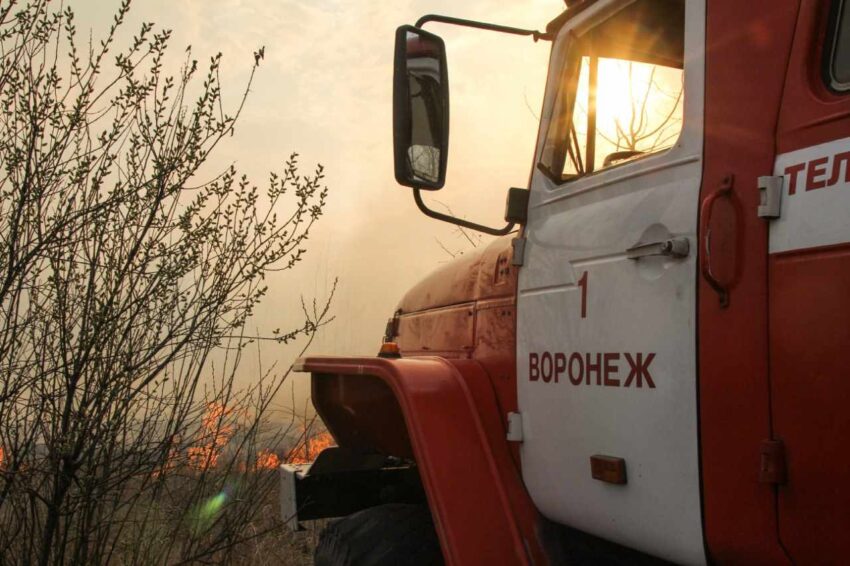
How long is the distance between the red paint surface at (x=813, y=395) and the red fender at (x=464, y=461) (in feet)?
3.09

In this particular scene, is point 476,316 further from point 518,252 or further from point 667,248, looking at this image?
point 667,248

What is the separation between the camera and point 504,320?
279 cm

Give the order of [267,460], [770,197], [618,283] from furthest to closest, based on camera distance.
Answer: [267,460], [618,283], [770,197]

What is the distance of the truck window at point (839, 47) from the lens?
69.1 inches

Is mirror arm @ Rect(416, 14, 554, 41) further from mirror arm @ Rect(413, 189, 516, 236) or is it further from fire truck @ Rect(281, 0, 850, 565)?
mirror arm @ Rect(413, 189, 516, 236)

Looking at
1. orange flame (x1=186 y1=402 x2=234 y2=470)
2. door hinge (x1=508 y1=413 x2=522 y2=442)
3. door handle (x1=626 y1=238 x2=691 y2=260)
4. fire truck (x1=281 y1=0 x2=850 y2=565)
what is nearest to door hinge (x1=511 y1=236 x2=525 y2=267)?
fire truck (x1=281 y1=0 x2=850 y2=565)

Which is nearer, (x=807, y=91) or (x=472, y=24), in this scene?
(x=807, y=91)

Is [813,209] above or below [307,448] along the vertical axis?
above

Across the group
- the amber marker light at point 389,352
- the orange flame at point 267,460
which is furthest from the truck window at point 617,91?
the orange flame at point 267,460

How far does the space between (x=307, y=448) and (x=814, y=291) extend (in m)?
4.35

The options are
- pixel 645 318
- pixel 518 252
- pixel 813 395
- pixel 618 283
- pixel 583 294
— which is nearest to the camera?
pixel 813 395

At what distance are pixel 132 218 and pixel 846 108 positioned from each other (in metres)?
3.11

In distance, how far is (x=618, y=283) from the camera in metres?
2.20

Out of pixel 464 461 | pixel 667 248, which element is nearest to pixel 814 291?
pixel 667 248
